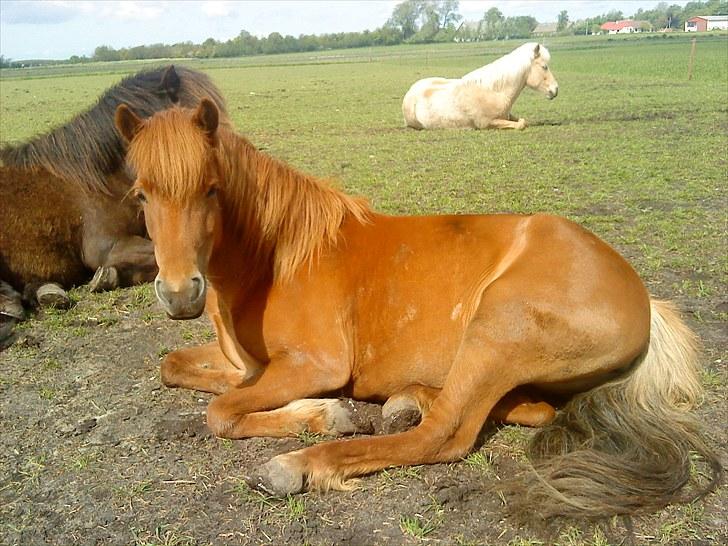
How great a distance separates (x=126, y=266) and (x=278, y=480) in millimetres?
3886

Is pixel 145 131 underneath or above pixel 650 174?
above

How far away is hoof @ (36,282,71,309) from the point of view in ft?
19.2

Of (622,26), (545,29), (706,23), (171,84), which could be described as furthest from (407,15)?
(171,84)

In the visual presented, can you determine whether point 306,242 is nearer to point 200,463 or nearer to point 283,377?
point 283,377

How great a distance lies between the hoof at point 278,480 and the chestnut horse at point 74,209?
12.3 ft

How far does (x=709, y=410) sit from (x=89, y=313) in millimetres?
4906

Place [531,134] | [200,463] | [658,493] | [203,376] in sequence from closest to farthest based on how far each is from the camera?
1. [658,493]
2. [200,463]
3. [203,376]
4. [531,134]

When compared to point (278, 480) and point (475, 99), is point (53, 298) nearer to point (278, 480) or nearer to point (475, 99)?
point (278, 480)

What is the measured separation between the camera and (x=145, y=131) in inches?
128

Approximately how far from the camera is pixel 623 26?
419 feet

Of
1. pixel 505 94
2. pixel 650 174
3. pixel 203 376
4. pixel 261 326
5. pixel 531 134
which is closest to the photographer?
pixel 261 326

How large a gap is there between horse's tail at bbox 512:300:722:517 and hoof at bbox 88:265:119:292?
447 cm

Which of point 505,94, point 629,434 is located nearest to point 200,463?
point 629,434

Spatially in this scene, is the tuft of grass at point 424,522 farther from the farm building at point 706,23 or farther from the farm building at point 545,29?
the farm building at point 545,29
